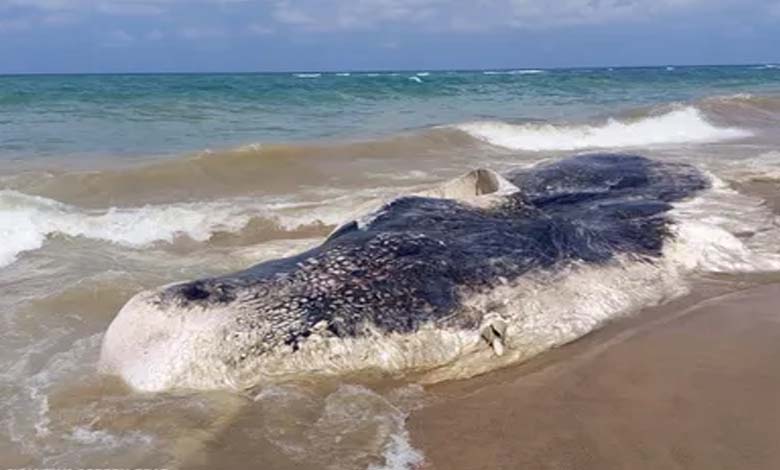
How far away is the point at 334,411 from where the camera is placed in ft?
14.7

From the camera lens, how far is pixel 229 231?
9836mm

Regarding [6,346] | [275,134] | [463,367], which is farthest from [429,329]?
[275,134]

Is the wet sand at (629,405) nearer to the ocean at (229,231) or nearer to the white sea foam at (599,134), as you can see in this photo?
the ocean at (229,231)

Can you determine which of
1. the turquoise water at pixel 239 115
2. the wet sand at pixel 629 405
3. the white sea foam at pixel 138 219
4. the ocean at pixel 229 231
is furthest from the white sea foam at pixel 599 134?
the wet sand at pixel 629 405

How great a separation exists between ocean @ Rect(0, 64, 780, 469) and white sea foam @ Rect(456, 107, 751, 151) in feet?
0.28

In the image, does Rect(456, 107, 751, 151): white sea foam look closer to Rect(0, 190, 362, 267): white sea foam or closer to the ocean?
the ocean

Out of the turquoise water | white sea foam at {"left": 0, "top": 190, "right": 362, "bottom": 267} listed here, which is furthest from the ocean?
the turquoise water

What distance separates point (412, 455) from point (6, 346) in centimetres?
304

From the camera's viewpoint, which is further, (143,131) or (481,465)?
(143,131)

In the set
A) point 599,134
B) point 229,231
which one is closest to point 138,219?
point 229,231

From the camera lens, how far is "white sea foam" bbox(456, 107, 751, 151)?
21.0m

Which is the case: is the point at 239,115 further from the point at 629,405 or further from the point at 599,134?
the point at 629,405

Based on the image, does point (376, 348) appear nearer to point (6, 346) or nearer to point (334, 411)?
point (334, 411)

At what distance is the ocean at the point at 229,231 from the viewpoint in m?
4.21
